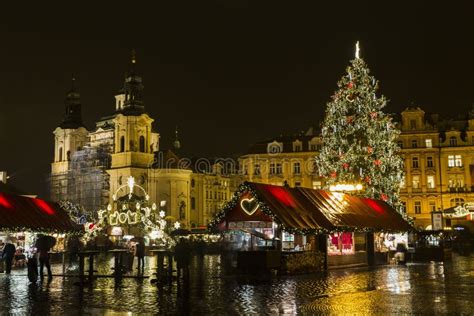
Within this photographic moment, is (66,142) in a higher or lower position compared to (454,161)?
higher

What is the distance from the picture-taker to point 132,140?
93.0 m

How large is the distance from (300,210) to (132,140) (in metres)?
69.1

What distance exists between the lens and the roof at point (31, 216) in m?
26.4

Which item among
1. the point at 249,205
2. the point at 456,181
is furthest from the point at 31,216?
the point at 456,181

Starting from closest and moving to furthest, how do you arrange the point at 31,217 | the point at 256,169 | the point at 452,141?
1. the point at 31,217
2. the point at 452,141
3. the point at 256,169

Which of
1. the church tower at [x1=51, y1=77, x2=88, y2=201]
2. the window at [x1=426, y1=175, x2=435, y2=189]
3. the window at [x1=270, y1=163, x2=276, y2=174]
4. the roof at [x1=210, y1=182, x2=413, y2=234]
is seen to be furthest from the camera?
the church tower at [x1=51, y1=77, x2=88, y2=201]

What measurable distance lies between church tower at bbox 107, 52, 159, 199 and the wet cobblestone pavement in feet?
227

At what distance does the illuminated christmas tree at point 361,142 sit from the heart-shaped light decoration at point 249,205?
13562 millimetres

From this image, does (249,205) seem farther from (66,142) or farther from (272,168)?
(66,142)

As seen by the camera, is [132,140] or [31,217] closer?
[31,217]

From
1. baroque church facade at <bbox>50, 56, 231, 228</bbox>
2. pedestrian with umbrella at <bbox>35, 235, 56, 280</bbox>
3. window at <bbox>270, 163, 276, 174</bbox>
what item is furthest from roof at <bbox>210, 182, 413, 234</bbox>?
baroque church facade at <bbox>50, 56, 231, 228</bbox>

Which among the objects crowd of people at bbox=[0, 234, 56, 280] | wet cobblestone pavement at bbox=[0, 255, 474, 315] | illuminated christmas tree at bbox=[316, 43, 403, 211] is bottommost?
wet cobblestone pavement at bbox=[0, 255, 474, 315]

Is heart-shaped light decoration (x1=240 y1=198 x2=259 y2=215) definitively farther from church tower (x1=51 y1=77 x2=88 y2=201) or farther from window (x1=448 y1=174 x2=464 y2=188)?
church tower (x1=51 y1=77 x2=88 y2=201)

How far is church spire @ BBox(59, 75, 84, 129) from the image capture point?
354 ft
